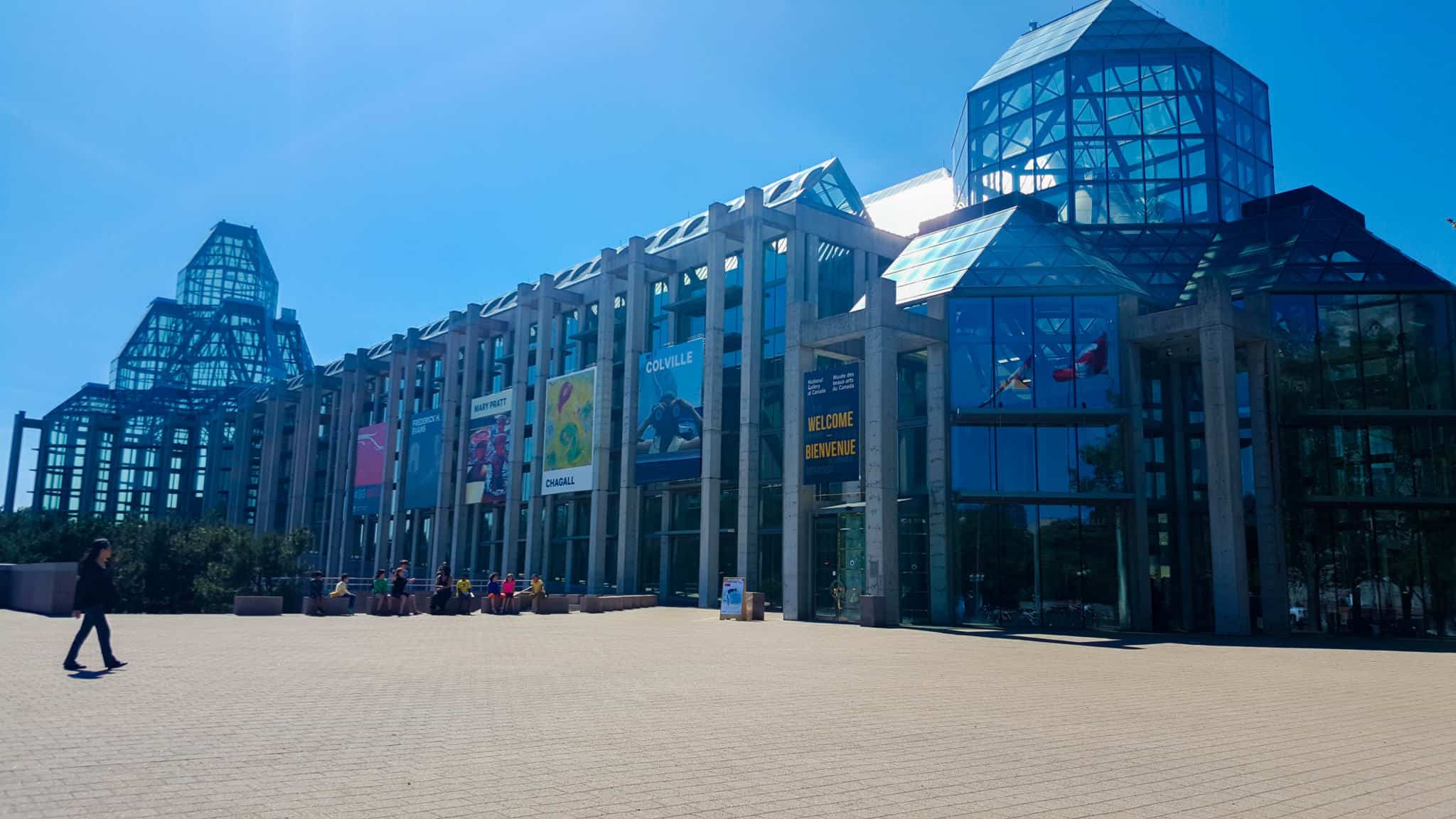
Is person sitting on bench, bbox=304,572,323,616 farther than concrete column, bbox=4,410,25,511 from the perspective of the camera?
No

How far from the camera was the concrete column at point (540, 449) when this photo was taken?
53312 millimetres

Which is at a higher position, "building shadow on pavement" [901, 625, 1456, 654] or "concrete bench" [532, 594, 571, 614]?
"concrete bench" [532, 594, 571, 614]

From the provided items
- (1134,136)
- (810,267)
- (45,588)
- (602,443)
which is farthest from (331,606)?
(1134,136)

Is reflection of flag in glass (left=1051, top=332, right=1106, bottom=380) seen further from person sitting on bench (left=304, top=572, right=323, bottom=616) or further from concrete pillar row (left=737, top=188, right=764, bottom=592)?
person sitting on bench (left=304, top=572, right=323, bottom=616)

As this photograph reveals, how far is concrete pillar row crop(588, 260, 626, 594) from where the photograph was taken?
4834 cm

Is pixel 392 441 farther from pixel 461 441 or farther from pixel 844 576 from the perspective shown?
pixel 844 576

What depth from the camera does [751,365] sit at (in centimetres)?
4188

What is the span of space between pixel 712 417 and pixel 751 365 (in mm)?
2992

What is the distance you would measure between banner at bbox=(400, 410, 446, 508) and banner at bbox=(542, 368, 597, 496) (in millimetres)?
12359

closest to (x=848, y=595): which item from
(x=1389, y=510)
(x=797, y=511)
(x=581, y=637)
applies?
(x=797, y=511)

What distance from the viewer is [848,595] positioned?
3047 centimetres

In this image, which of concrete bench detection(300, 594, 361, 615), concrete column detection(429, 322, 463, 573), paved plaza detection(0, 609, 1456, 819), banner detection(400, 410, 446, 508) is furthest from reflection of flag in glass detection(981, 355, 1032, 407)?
banner detection(400, 410, 446, 508)

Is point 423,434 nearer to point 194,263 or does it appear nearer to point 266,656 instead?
point 266,656

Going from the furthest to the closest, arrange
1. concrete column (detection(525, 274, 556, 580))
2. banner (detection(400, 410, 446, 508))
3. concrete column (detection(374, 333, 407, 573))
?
concrete column (detection(374, 333, 407, 573)) → banner (detection(400, 410, 446, 508)) → concrete column (detection(525, 274, 556, 580))
